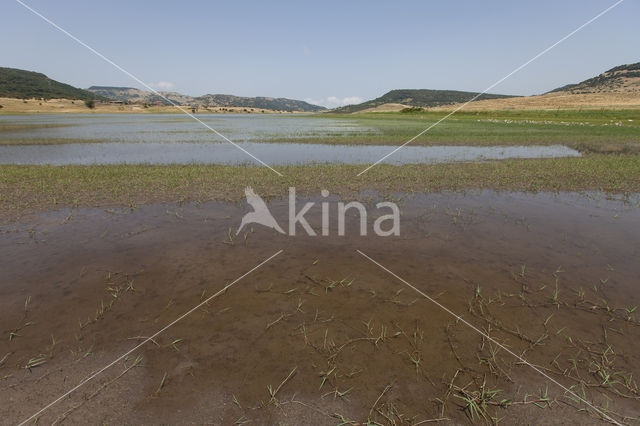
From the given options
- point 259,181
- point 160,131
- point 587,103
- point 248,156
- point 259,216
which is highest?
point 587,103

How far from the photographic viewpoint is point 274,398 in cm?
328

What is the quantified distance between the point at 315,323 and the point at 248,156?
59.7ft

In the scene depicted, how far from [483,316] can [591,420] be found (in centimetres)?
170

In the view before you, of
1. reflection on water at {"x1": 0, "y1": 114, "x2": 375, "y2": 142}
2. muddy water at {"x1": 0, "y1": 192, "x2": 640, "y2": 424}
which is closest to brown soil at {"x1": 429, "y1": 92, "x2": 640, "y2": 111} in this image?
reflection on water at {"x1": 0, "y1": 114, "x2": 375, "y2": 142}

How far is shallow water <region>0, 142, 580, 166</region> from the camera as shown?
18.9 metres

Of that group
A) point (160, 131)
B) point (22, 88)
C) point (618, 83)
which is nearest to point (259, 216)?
point (160, 131)

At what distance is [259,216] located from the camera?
921 centimetres

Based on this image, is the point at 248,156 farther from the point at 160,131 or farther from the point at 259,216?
the point at 160,131

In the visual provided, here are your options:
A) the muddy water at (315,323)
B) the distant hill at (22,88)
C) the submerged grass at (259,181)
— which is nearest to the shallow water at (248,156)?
the submerged grass at (259,181)

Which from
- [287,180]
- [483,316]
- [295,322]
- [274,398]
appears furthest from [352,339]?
[287,180]

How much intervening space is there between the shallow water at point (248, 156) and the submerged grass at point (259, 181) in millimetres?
2592

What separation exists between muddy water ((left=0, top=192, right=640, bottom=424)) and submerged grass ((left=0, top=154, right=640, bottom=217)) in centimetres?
298

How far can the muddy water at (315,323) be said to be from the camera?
3.25 metres

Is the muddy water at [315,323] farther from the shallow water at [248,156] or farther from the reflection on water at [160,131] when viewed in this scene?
the reflection on water at [160,131]
